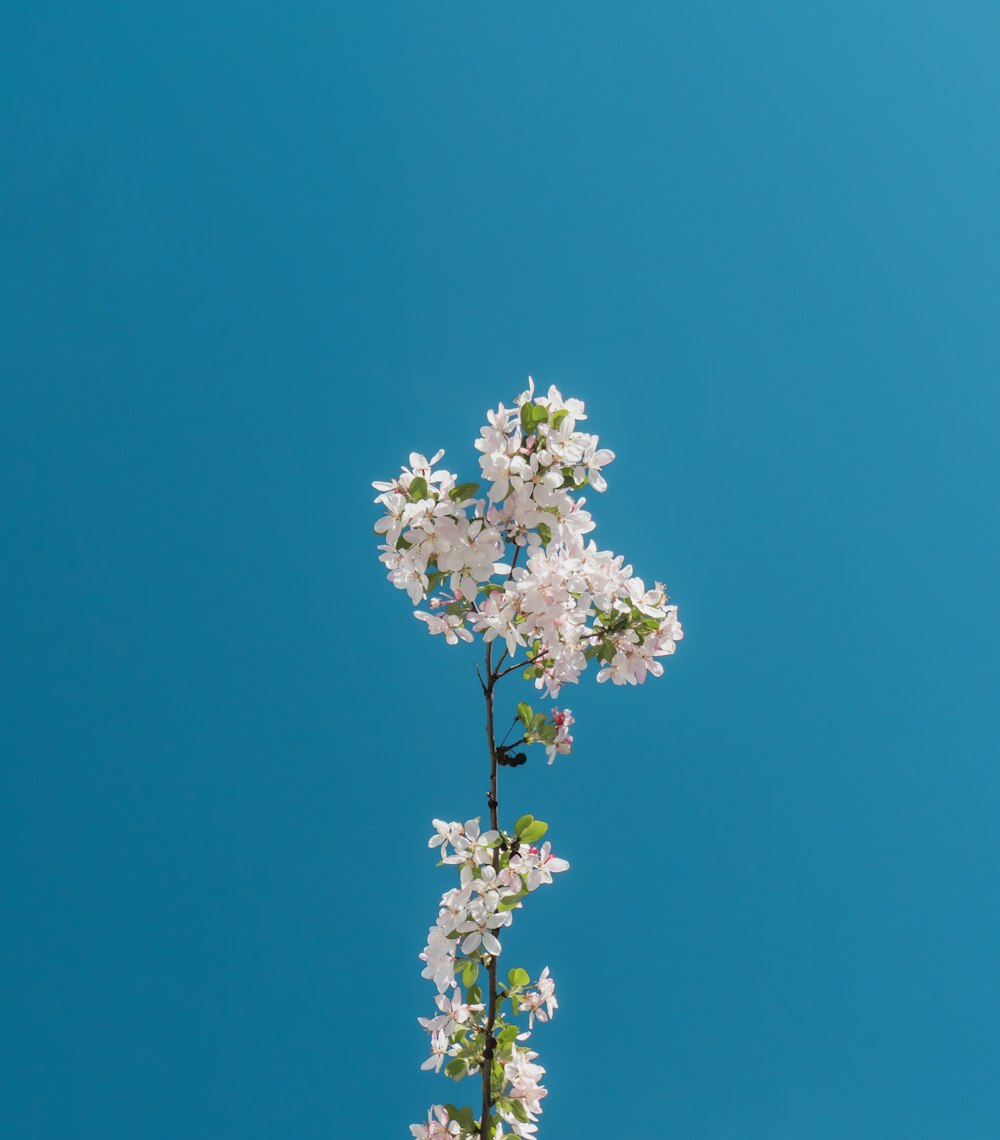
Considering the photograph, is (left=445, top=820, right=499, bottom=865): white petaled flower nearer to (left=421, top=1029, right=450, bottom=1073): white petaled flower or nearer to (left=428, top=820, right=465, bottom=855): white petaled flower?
(left=428, top=820, right=465, bottom=855): white petaled flower

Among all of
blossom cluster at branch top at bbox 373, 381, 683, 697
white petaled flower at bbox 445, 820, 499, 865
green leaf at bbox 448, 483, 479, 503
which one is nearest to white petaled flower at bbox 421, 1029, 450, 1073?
white petaled flower at bbox 445, 820, 499, 865

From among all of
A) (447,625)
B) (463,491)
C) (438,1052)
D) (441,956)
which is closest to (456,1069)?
(438,1052)

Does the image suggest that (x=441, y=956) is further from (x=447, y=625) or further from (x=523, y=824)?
(x=447, y=625)

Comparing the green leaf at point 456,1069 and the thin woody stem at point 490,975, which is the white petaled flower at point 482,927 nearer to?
the thin woody stem at point 490,975

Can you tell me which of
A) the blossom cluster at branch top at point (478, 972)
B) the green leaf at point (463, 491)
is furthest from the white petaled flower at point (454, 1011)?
the green leaf at point (463, 491)

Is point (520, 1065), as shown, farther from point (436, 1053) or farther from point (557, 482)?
point (557, 482)

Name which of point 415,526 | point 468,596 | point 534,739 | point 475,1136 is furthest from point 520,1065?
point 415,526

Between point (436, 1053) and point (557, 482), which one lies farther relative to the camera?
point (436, 1053)
